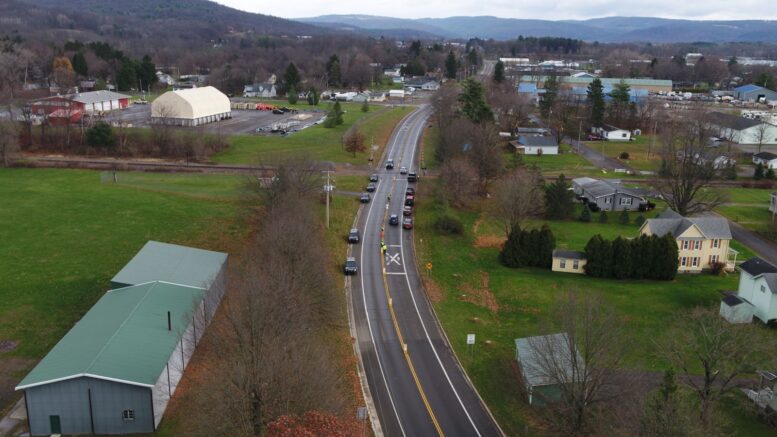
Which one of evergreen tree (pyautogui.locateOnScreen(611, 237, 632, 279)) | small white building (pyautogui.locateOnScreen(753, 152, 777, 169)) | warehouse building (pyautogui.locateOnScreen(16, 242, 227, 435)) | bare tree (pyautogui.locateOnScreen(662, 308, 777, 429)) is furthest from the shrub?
small white building (pyautogui.locateOnScreen(753, 152, 777, 169))

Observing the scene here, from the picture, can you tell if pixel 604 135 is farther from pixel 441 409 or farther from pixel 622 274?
pixel 441 409

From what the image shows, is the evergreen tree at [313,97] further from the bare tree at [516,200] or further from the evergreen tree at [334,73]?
the bare tree at [516,200]

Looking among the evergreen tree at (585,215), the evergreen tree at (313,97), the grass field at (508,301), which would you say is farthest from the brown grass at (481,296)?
the evergreen tree at (313,97)

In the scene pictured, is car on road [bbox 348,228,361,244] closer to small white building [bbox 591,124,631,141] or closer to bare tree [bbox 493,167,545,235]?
bare tree [bbox 493,167,545,235]

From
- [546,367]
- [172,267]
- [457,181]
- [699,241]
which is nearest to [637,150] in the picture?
[457,181]

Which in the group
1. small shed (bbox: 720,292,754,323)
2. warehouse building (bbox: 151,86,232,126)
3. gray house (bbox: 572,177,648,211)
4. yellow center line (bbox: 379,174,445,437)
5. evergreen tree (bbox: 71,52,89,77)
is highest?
evergreen tree (bbox: 71,52,89,77)

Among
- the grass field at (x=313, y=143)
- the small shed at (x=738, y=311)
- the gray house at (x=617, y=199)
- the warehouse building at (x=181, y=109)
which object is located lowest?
the small shed at (x=738, y=311)

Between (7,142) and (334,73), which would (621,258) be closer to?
(7,142)
